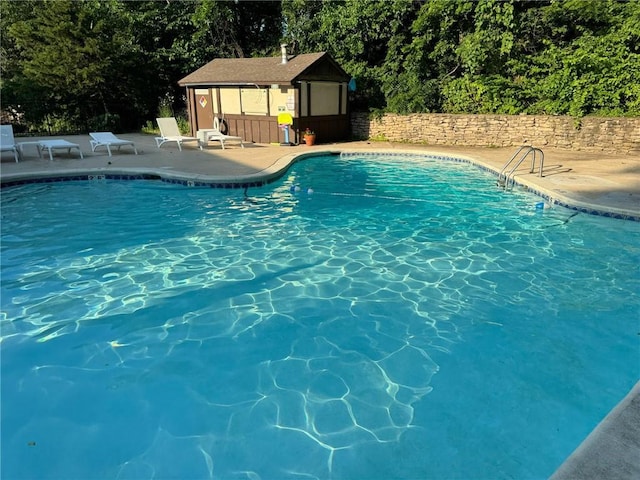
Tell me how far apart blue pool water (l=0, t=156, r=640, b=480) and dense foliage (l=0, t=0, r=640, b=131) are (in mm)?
10219

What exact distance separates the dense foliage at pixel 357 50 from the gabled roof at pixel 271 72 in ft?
9.25

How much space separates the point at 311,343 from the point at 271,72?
47.4 feet

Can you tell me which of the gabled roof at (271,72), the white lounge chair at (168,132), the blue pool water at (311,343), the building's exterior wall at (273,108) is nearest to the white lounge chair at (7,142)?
the white lounge chair at (168,132)

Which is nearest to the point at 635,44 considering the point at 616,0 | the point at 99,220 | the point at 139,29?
the point at 616,0

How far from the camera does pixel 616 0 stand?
15422 mm

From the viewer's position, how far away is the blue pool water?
331cm

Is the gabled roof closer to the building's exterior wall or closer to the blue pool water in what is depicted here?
the building's exterior wall

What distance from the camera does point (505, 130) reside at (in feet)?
53.8

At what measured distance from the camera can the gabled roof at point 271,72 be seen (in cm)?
1638

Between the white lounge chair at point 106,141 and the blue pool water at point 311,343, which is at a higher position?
the white lounge chair at point 106,141

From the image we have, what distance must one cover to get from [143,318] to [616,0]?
1809 cm

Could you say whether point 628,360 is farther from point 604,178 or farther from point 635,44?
point 635,44

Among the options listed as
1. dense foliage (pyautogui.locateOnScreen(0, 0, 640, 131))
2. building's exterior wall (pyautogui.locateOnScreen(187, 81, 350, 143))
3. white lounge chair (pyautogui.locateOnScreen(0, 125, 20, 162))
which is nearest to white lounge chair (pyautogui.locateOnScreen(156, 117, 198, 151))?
building's exterior wall (pyautogui.locateOnScreen(187, 81, 350, 143))

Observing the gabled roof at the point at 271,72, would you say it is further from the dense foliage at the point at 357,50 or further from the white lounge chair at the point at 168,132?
the white lounge chair at the point at 168,132
